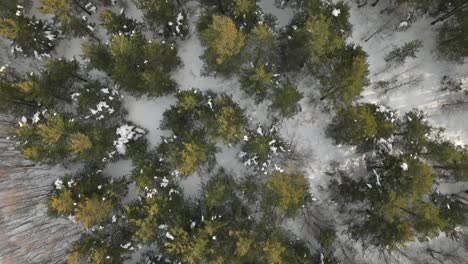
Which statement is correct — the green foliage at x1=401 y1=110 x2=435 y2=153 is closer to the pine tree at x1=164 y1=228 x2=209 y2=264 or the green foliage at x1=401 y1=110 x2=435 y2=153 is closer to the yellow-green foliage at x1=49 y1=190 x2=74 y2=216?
the pine tree at x1=164 y1=228 x2=209 y2=264

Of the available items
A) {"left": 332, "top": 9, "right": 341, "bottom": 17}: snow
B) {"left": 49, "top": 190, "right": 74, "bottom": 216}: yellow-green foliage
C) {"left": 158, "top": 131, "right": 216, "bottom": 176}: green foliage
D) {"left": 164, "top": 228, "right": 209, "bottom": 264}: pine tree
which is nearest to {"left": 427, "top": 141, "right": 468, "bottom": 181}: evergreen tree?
{"left": 332, "top": 9, "right": 341, "bottom": 17}: snow

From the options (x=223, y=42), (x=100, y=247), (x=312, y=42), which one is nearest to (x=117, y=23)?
(x=223, y=42)

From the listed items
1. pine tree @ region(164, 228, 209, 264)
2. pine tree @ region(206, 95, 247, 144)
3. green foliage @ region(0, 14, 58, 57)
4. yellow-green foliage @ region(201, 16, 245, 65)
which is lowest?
pine tree @ region(164, 228, 209, 264)

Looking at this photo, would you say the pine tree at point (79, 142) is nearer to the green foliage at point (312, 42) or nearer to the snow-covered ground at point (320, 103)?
the snow-covered ground at point (320, 103)

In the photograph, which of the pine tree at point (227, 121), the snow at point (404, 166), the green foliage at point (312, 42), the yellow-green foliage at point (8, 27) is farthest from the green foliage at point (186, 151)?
the snow at point (404, 166)

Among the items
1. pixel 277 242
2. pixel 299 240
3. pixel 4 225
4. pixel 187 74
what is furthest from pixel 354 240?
pixel 4 225
